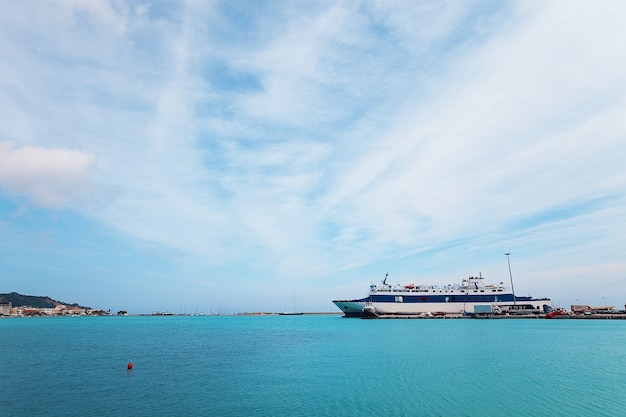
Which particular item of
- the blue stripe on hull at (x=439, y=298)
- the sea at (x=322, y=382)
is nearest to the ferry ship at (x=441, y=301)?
the blue stripe on hull at (x=439, y=298)

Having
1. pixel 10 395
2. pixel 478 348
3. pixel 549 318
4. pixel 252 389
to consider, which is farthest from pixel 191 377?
pixel 549 318

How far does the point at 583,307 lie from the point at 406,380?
149m

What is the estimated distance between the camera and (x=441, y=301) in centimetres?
12025

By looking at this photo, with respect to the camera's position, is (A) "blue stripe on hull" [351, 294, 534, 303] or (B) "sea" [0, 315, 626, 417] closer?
(B) "sea" [0, 315, 626, 417]

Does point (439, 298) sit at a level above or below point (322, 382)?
above

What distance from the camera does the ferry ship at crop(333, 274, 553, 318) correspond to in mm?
118562

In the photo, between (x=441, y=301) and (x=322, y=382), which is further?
(x=441, y=301)

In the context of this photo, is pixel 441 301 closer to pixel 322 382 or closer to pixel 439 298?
pixel 439 298

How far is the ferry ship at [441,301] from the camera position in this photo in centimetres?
11856

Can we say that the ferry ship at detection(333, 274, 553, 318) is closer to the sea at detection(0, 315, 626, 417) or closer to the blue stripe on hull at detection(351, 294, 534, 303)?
the blue stripe on hull at detection(351, 294, 534, 303)

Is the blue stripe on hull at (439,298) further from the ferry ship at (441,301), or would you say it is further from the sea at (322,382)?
the sea at (322,382)

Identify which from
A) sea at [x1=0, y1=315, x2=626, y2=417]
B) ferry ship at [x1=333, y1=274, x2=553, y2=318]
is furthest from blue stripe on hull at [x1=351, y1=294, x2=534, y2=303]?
sea at [x1=0, y1=315, x2=626, y2=417]

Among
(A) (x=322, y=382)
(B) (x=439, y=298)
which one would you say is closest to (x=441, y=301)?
(B) (x=439, y=298)

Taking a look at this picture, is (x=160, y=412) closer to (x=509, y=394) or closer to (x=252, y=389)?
(x=252, y=389)
